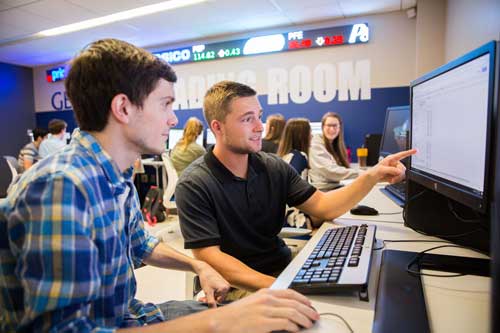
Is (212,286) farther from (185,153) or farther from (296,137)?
(185,153)

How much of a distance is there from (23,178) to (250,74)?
463cm

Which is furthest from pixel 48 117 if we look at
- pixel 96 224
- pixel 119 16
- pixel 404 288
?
pixel 404 288

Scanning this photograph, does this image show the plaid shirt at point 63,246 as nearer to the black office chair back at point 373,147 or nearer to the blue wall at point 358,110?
the black office chair back at point 373,147

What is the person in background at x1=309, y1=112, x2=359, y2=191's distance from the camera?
2.66 meters

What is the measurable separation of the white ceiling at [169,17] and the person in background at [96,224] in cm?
337

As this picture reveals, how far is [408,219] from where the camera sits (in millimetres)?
1238

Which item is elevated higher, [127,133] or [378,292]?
[127,133]

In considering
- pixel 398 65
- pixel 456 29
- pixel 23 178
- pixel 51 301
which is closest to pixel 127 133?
pixel 23 178

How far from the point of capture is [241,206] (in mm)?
1267

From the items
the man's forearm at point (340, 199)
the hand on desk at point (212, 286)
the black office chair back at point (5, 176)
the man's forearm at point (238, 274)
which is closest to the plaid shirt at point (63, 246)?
the hand on desk at point (212, 286)

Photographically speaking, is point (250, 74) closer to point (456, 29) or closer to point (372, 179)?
point (456, 29)

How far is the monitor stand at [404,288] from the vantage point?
0.60 metres

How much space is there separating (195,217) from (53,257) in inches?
26.5

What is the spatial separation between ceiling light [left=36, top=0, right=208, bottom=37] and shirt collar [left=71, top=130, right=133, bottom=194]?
11.5 ft
